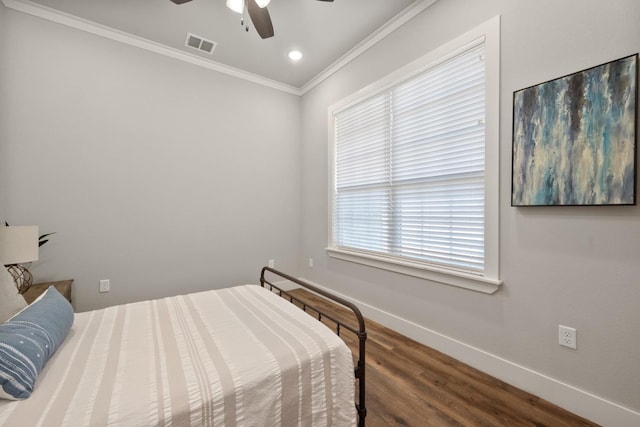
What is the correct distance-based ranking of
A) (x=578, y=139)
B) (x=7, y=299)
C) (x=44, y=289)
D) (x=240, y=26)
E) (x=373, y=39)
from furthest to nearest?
1. (x=373, y=39)
2. (x=240, y=26)
3. (x=44, y=289)
4. (x=578, y=139)
5. (x=7, y=299)

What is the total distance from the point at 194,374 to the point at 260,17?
219cm

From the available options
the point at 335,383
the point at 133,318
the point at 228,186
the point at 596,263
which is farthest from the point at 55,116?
the point at 596,263

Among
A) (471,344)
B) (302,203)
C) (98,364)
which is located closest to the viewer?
(98,364)

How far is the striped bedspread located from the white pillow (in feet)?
0.84

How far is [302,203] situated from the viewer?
395cm

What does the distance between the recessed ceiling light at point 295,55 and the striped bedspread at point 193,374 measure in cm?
276

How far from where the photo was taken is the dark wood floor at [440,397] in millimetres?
1470

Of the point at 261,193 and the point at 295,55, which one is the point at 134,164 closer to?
the point at 261,193

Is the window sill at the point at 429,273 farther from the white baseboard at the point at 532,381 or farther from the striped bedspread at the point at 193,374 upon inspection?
the striped bedspread at the point at 193,374

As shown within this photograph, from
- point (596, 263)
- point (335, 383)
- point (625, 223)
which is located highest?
point (625, 223)

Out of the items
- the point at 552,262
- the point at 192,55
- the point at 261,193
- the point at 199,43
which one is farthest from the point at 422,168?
the point at 192,55

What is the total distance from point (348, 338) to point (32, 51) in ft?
12.4

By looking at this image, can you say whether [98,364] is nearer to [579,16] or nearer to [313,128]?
[579,16]

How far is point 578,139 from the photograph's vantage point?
146 cm
